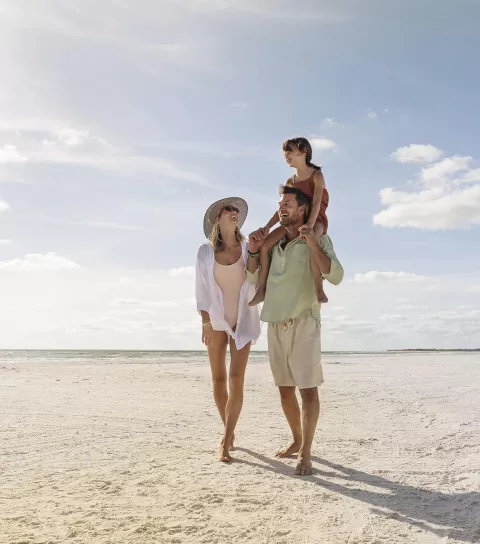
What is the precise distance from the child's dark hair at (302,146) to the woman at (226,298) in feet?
2.36

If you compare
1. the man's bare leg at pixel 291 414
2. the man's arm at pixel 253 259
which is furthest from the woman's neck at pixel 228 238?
the man's bare leg at pixel 291 414

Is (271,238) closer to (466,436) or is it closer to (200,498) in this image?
(200,498)

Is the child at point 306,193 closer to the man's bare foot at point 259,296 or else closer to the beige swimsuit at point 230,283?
the man's bare foot at point 259,296

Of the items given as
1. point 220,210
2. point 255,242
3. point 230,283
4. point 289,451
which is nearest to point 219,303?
point 230,283

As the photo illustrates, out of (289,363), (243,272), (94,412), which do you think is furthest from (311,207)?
(94,412)

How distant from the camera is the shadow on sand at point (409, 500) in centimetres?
361

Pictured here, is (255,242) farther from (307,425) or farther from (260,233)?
(307,425)

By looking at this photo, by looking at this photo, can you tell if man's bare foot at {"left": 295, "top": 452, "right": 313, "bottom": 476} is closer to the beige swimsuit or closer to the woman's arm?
the beige swimsuit

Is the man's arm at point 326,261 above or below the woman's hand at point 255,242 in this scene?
below

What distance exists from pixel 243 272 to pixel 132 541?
277 centimetres

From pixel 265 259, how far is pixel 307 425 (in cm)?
142

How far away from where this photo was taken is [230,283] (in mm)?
Answer: 5562

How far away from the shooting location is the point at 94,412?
8023 mm

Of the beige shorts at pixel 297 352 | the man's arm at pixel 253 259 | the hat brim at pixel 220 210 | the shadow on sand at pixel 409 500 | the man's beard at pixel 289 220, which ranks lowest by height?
the shadow on sand at pixel 409 500
